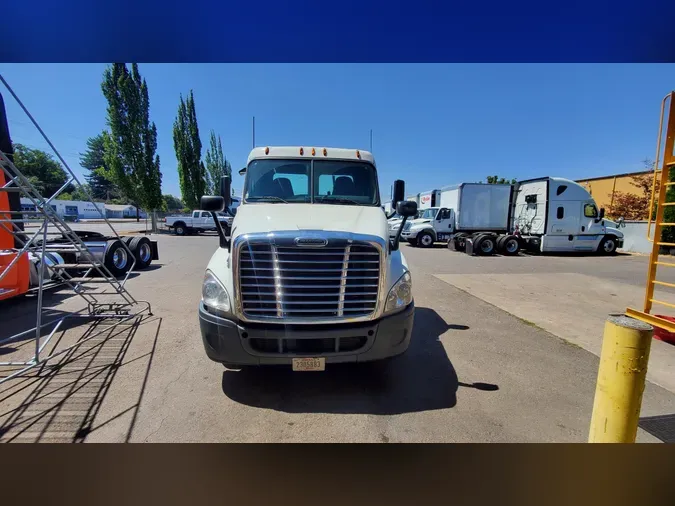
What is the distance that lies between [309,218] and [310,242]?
52 cm

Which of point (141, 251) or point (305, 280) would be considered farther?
point (141, 251)

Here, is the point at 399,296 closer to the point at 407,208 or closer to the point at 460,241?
the point at 407,208

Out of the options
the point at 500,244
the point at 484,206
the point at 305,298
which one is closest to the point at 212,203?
the point at 305,298

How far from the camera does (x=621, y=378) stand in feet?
6.72

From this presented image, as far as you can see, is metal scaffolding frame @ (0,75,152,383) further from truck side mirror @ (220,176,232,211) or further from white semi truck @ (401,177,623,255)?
white semi truck @ (401,177,623,255)

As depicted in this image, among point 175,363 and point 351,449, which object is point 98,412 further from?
point 351,449

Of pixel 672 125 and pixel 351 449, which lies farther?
pixel 672 125

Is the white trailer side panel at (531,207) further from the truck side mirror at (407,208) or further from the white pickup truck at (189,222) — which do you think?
the white pickup truck at (189,222)

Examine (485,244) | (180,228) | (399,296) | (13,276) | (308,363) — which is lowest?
(308,363)

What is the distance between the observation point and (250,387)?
3191mm

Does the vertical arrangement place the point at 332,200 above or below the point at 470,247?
above

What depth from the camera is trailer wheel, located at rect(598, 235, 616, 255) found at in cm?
1583
